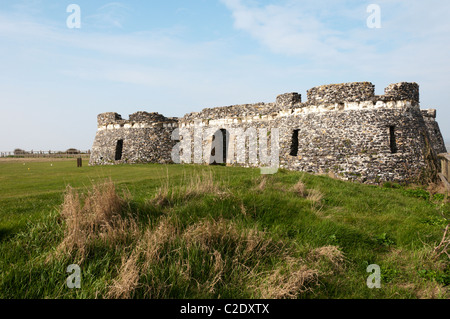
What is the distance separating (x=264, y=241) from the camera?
568cm

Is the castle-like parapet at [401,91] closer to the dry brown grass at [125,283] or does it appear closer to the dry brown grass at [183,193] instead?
the dry brown grass at [183,193]

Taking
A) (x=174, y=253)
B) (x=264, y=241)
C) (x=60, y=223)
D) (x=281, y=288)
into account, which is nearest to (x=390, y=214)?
(x=264, y=241)

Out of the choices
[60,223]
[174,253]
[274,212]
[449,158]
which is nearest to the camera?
[174,253]

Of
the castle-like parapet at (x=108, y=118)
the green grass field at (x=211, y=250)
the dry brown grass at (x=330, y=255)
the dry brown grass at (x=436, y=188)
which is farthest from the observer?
the castle-like parapet at (x=108, y=118)

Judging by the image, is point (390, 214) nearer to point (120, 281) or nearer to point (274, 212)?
point (274, 212)

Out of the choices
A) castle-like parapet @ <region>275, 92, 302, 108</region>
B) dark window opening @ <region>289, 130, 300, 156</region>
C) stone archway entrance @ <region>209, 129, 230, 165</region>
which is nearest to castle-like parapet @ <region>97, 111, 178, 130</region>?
stone archway entrance @ <region>209, 129, 230, 165</region>

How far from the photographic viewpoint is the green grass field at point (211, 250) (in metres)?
4.38

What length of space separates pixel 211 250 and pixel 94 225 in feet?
8.37

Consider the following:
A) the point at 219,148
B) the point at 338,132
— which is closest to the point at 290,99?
the point at 338,132

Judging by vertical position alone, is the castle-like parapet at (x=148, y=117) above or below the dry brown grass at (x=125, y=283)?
above

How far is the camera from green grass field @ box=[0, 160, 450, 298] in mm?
4383

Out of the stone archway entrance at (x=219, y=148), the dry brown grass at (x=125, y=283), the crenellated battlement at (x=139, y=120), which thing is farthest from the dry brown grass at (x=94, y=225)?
the crenellated battlement at (x=139, y=120)

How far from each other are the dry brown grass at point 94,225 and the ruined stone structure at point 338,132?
13703mm
